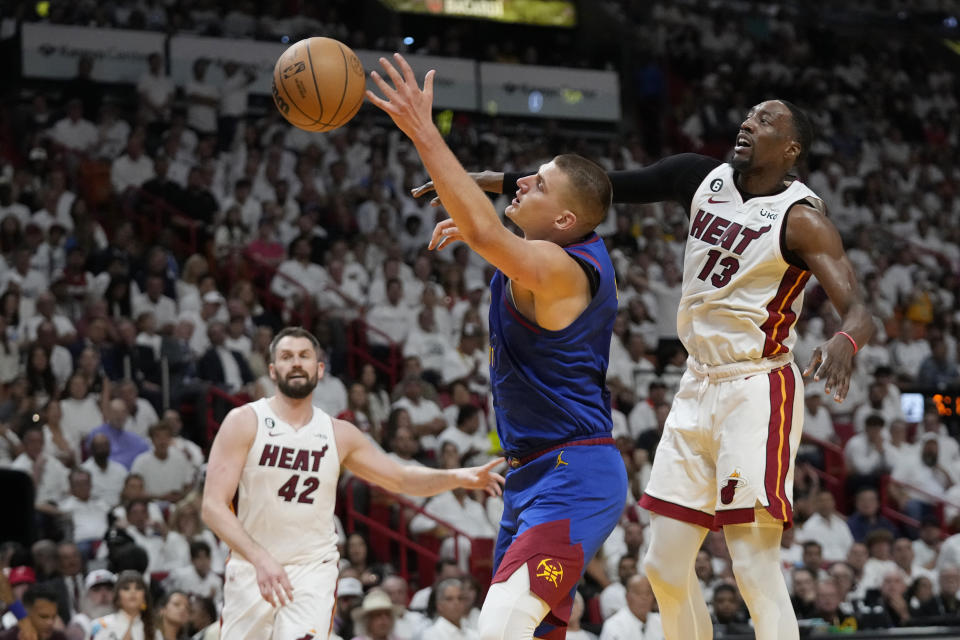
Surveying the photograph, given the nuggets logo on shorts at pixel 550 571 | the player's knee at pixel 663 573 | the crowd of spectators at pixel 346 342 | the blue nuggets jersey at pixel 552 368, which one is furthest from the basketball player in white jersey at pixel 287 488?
the crowd of spectators at pixel 346 342

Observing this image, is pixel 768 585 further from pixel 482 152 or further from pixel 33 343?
pixel 482 152

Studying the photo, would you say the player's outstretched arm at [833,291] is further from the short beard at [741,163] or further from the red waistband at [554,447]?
the red waistband at [554,447]

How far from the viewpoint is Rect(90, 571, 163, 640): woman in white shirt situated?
764 cm

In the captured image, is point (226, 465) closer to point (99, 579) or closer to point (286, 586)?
point (286, 586)

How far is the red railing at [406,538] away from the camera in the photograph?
413 inches

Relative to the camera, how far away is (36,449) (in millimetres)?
9961

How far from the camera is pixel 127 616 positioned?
7.68 m

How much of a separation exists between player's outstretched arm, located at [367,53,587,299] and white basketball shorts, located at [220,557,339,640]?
2383 mm

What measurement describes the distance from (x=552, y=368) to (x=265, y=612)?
2198mm

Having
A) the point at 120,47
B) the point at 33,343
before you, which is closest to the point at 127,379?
the point at 33,343

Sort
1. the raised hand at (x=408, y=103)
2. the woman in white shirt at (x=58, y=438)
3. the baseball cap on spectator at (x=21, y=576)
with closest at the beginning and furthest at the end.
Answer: the raised hand at (x=408, y=103)
the baseball cap on spectator at (x=21, y=576)
the woman in white shirt at (x=58, y=438)

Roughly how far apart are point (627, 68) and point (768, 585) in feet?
57.3

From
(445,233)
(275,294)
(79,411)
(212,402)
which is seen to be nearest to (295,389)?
(445,233)

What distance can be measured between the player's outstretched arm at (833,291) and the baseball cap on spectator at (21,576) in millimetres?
6019
